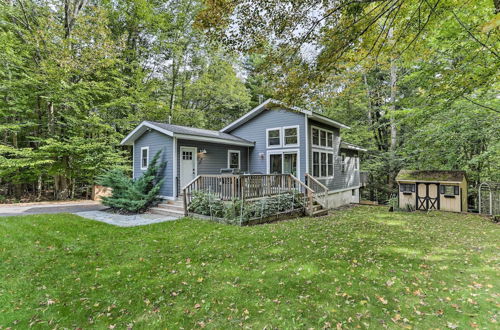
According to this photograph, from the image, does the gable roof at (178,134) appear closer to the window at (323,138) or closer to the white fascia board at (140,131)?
the white fascia board at (140,131)

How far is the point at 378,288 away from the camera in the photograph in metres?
3.38

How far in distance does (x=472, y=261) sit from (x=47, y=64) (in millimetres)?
16878

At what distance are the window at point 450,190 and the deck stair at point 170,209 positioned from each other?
11169 mm

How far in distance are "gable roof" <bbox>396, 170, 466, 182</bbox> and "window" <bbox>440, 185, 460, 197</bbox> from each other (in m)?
0.35

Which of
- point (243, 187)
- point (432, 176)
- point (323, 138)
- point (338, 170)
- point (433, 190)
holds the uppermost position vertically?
point (323, 138)

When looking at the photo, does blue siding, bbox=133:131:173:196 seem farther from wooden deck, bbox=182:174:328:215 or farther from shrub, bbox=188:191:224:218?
shrub, bbox=188:191:224:218

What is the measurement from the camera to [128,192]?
9492mm

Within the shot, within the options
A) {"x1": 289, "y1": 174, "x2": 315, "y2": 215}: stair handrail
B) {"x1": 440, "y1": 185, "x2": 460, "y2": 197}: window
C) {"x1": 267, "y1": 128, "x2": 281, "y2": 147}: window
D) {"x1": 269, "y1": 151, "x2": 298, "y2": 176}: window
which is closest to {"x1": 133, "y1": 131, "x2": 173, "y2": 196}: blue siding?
{"x1": 267, "y1": 128, "x2": 281, "y2": 147}: window

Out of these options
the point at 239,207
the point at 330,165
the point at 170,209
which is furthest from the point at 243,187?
the point at 330,165

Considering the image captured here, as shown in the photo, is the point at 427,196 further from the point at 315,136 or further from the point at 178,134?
the point at 178,134

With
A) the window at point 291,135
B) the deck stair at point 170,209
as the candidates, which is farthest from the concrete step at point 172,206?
the window at point 291,135

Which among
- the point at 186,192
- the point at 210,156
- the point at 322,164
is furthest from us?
the point at 322,164

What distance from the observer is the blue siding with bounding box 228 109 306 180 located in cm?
1120

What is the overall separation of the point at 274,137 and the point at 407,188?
6.82m
